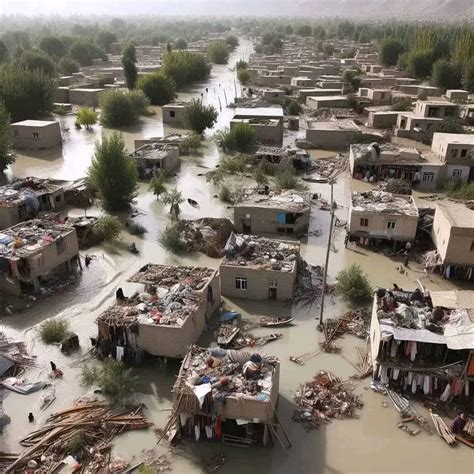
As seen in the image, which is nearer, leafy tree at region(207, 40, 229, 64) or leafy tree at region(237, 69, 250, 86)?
leafy tree at region(237, 69, 250, 86)

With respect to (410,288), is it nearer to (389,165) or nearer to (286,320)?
(286,320)

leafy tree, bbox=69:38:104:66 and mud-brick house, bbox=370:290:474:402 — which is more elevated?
leafy tree, bbox=69:38:104:66

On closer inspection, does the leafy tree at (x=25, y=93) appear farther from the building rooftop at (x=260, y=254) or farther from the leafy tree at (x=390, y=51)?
the leafy tree at (x=390, y=51)

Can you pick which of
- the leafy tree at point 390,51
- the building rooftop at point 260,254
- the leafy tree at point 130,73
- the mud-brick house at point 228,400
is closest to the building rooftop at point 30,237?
the building rooftop at point 260,254

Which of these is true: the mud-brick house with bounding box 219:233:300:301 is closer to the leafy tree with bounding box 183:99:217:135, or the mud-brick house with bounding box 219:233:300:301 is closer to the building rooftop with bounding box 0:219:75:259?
the building rooftop with bounding box 0:219:75:259

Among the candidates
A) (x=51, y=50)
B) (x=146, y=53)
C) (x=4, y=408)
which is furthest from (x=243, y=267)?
(x=146, y=53)

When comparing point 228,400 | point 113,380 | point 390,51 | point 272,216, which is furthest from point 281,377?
point 390,51

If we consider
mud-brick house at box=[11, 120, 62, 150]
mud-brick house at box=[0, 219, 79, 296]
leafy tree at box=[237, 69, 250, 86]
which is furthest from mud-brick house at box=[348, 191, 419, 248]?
leafy tree at box=[237, 69, 250, 86]

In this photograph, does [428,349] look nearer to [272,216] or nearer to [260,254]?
[260,254]
